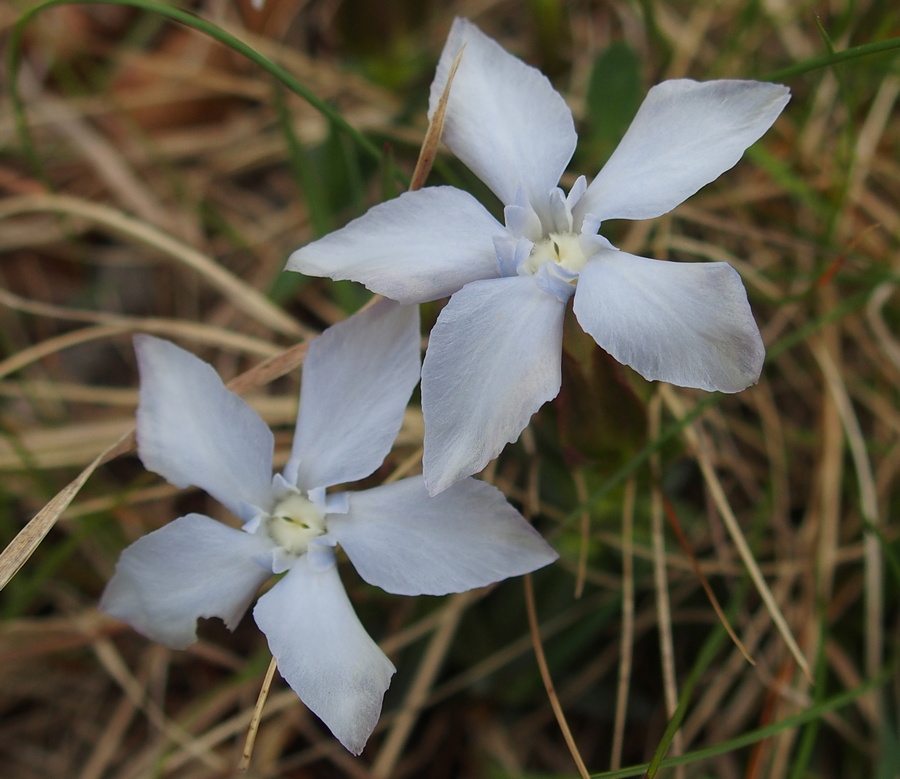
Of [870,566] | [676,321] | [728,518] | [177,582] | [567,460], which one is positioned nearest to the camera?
[676,321]

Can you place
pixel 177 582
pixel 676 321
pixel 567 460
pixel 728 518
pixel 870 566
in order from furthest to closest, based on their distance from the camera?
pixel 870 566 → pixel 728 518 → pixel 567 460 → pixel 177 582 → pixel 676 321

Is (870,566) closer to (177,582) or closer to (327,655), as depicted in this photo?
(327,655)

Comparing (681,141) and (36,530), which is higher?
(681,141)

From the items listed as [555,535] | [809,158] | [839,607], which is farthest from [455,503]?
[809,158]

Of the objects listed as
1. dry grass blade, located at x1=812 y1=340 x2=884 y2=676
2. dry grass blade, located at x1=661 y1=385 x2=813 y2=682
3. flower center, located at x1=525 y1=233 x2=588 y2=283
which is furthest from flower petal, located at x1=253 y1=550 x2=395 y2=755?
dry grass blade, located at x1=812 y1=340 x2=884 y2=676

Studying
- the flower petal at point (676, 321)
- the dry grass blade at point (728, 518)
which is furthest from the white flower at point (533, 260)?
the dry grass blade at point (728, 518)

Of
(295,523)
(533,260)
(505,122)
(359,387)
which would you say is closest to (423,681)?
(295,523)
